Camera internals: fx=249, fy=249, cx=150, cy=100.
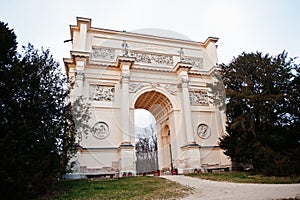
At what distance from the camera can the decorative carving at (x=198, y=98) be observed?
19578 millimetres

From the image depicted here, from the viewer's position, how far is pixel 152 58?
19656mm

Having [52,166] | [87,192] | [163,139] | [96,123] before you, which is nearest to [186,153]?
[163,139]

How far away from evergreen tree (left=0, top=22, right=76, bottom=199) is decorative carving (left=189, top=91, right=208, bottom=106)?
11.6m

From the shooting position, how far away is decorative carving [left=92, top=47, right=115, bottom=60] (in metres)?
18.5

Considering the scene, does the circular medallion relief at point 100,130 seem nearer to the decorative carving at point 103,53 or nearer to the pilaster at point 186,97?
the decorative carving at point 103,53

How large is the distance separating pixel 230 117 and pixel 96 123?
8669mm

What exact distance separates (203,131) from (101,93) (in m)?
8.11

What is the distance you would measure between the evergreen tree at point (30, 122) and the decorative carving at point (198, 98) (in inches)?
457

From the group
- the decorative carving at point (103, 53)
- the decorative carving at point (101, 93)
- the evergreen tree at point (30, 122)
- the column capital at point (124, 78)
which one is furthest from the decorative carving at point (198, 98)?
the evergreen tree at point (30, 122)

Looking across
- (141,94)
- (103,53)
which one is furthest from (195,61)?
(103,53)

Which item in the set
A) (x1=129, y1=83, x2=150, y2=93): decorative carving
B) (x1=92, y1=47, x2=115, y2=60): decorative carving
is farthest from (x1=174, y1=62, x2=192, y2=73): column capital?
(x1=92, y1=47, x2=115, y2=60): decorative carving

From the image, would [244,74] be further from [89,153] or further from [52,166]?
[52,166]

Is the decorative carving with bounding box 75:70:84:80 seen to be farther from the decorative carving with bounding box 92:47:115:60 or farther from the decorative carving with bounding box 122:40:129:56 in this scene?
the decorative carving with bounding box 122:40:129:56

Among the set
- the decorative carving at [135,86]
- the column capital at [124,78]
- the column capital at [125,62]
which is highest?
the column capital at [125,62]
